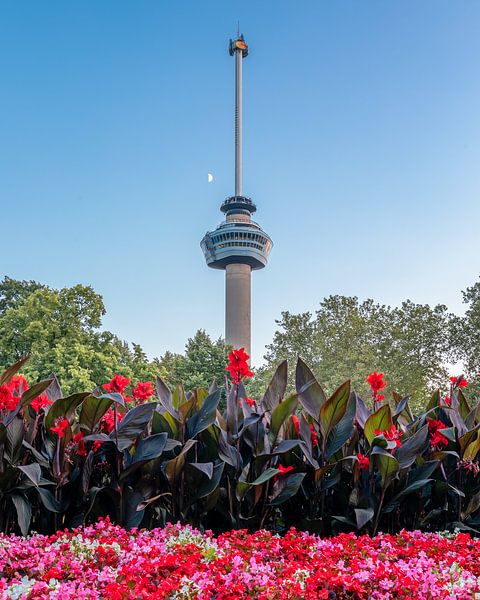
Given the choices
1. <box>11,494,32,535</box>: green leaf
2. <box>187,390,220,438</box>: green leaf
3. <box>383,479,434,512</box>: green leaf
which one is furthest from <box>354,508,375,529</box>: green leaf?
<box>11,494,32,535</box>: green leaf

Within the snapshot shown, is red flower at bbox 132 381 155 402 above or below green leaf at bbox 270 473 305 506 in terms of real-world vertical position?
above

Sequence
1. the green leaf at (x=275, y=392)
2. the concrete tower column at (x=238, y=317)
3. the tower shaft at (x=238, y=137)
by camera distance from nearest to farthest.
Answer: the green leaf at (x=275, y=392)
the concrete tower column at (x=238, y=317)
the tower shaft at (x=238, y=137)

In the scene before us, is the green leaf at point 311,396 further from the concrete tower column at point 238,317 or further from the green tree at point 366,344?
the concrete tower column at point 238,317

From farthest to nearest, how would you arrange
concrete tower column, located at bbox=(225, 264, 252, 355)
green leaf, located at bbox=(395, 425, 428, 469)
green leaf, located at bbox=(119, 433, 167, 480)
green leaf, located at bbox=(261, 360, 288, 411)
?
concrete tower column, located at bbox=(225, 264, 252, 355) < green leaf, located at bbox=(261, 360, 288, 411) < green leaf, located at bbox=(395, 425, 428, 469) < green leaf, located at bbox=(119, 433, 167, 480)

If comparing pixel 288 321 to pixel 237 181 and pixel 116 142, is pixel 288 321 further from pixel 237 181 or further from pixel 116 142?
pixel 237 181

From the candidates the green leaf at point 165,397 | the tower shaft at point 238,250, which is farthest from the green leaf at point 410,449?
the tower shaft at point 238,250

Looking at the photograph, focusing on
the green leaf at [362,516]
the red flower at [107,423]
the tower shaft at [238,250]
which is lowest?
the green leaf at [362,516]

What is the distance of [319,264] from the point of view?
25438 millimetres

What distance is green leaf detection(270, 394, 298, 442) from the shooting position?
358 centimetres

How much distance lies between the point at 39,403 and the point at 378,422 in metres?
2.05

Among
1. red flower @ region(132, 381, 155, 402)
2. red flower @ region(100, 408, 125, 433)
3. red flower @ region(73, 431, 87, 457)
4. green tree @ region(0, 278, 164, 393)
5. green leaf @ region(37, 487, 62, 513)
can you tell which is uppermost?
green tree @ region(0, 278, 164, 393)

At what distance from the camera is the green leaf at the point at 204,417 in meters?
3.46

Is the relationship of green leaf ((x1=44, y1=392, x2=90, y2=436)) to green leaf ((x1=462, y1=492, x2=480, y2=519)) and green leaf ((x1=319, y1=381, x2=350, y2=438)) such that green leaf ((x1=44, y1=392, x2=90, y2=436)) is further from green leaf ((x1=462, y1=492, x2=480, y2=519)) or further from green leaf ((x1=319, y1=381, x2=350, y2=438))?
green leaf ((x1=462, y1=492, x2=480, y2=519))

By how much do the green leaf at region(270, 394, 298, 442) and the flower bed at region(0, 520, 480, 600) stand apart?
0.89 meters
